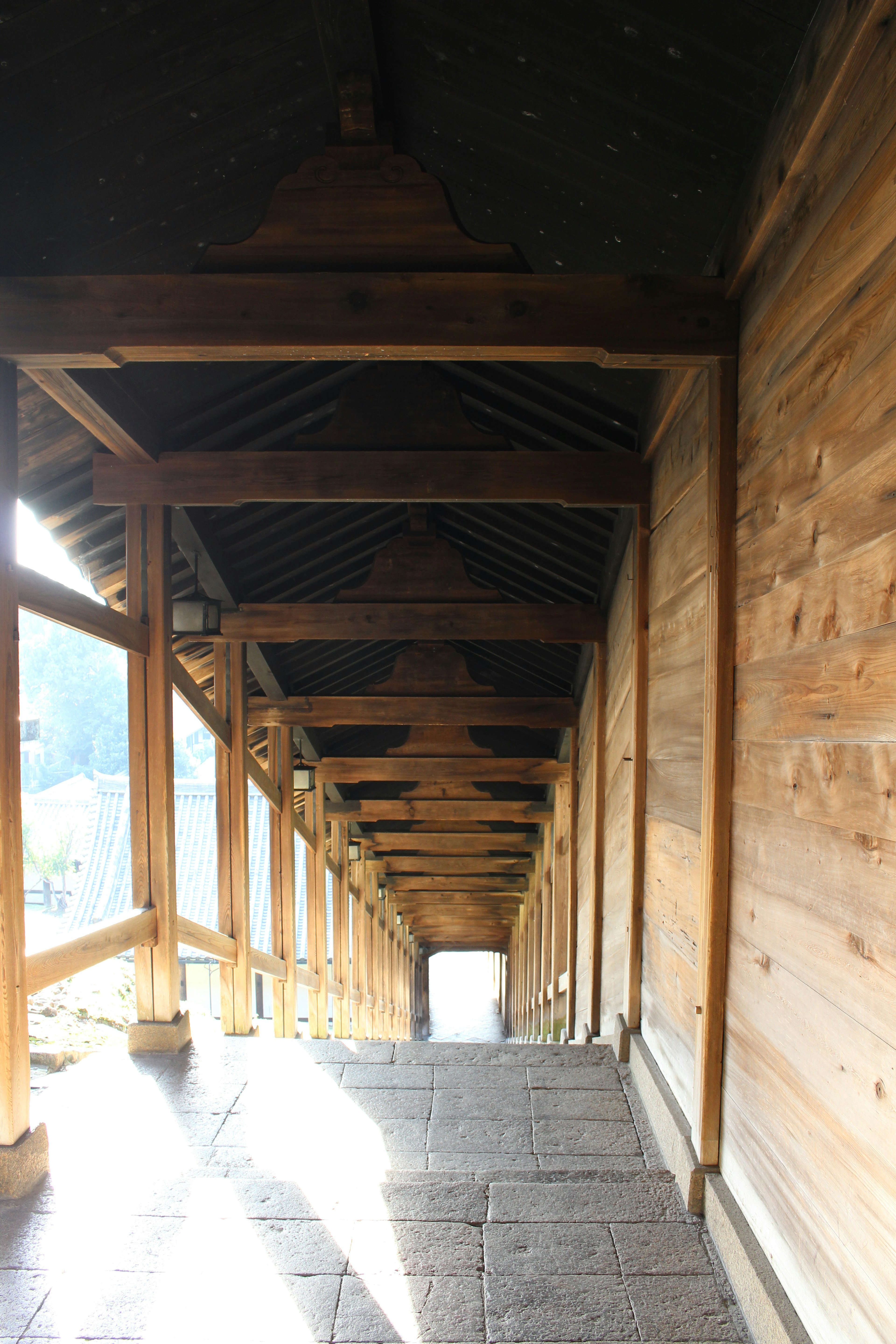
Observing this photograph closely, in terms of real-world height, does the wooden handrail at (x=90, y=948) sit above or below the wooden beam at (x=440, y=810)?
above

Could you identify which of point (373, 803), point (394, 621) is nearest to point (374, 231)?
point (394, 621)

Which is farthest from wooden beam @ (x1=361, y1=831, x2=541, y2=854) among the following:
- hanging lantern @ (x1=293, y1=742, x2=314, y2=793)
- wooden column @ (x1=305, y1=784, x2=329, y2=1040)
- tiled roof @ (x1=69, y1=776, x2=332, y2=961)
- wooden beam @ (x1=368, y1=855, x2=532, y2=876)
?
tiled roof @ (x1=69, y1=776, x2=332, y2=961)

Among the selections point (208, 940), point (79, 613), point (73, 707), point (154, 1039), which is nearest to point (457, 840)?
point (208, 940)

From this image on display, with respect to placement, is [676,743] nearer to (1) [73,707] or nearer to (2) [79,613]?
(2) [79,613]

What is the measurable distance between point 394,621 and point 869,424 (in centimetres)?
365

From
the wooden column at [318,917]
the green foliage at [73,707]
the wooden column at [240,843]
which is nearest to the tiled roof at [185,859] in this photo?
the green foliage at [73,707]

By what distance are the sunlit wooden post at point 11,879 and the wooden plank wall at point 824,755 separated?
7.32ft

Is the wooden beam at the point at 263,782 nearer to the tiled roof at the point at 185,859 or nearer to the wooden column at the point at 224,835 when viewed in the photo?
the wooden column at the point at 224,835

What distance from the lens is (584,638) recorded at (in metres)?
5.12

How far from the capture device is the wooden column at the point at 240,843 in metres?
5.22

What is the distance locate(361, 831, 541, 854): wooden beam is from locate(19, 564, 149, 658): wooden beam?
21.9 feet

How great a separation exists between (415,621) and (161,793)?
184 centimetres

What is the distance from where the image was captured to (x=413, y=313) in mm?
Result: 2471

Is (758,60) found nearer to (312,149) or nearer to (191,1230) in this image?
(312,149)
